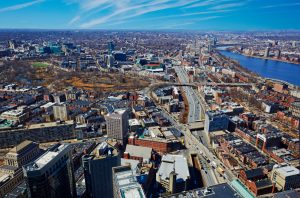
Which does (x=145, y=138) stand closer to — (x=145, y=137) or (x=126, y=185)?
(x=145, y=137)

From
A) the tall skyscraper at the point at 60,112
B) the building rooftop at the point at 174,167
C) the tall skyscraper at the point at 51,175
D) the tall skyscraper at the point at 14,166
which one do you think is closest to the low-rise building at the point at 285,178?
the building rooftop at the point at 174,167

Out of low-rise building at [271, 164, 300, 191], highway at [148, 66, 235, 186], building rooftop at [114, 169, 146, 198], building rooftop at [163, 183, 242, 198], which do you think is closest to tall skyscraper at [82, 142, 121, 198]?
building rooftop at [114, 169, 146, 198]

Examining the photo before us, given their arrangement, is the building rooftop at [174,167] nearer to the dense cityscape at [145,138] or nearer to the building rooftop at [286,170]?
the dense cityscape at [145,138]

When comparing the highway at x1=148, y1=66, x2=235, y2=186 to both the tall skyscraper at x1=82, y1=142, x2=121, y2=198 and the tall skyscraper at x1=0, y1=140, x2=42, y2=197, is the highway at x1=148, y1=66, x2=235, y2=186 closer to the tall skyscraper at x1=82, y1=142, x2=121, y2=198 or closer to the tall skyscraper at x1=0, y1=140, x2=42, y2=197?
the tall skyscraper at x1=82, y1=142, x2=121, y2=198

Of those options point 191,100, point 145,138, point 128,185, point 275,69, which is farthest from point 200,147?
point 275,69

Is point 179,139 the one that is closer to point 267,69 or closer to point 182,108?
point 182,108

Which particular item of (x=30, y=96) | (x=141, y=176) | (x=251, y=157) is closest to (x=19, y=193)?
(x=141, y=176)
